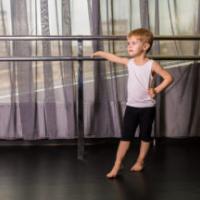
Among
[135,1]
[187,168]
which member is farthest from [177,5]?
[187,168]

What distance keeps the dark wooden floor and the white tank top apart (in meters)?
0.47

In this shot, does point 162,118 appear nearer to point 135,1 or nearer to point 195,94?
point 195,94

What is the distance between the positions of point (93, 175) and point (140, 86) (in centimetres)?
65

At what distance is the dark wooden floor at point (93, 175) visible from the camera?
2561 mm

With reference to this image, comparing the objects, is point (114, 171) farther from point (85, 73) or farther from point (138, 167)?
point (85, 73)

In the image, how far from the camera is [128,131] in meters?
2.91

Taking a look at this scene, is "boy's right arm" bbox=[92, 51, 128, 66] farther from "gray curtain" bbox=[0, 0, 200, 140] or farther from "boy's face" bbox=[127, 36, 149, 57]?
"gray curtain" bbox=[0, 0, 200, 140]

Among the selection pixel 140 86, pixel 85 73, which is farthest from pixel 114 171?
pixel 85 73

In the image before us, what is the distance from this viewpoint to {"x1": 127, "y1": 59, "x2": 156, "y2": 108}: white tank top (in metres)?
2.78

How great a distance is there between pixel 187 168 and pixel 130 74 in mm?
777

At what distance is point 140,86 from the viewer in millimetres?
2799

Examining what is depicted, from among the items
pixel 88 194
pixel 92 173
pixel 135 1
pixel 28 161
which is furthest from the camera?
pixel 135 1

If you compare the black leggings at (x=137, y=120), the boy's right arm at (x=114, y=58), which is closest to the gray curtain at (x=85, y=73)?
the boy's right arm at (x=114, y=58)

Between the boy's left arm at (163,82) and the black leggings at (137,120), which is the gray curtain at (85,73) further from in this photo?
the boy's left arm at (163,82)
